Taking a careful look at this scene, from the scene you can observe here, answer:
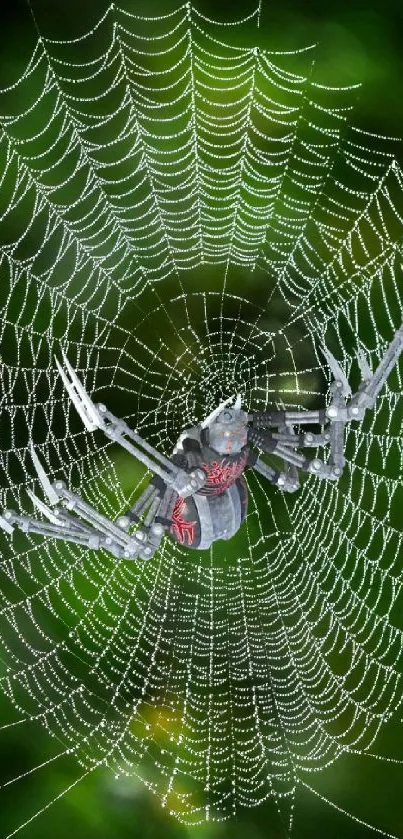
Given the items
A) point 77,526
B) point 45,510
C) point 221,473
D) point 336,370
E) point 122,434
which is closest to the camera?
point 122,434

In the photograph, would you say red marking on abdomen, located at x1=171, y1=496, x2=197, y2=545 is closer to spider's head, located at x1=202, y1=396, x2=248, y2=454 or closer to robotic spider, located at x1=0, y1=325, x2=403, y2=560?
robotic spider, located at x1=0, y1=325, x2=403, y2=560

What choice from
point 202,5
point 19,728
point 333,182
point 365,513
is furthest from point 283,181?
point 19,728

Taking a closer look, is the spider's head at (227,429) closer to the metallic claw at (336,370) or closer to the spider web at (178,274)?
the metallic claw at (336,370)

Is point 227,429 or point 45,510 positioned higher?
point 227,429

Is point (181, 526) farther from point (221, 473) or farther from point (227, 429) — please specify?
point (227, 429)

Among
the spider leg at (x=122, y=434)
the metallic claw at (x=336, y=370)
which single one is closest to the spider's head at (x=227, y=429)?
the spider leg at (x=122, y=434)

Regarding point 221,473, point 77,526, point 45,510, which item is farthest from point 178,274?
point 45,510

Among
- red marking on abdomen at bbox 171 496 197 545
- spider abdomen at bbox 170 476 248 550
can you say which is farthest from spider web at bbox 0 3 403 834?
red marking on abdomen at bbox 171 496 197 545
